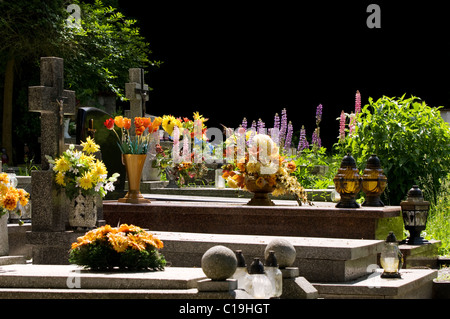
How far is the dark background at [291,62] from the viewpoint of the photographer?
24078 mm

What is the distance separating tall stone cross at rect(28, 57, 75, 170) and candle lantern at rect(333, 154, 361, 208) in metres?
3.56

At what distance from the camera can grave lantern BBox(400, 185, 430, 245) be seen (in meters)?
9.59

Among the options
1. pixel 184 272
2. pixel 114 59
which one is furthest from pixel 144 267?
pixel 114 59

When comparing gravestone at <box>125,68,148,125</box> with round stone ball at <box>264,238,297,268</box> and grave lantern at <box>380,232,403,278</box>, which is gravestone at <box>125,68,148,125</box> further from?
round stone ball at <box>264,238,297,268</box>

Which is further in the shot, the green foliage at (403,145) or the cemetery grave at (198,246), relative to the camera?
the green foliage at (403,145)

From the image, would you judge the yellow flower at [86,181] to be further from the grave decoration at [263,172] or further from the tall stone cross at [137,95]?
the tall stone cross at [137,95]

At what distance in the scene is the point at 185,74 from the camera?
29.8 metres

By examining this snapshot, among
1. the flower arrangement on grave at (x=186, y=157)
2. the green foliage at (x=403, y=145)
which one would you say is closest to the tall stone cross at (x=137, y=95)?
the flower arrangement on grave at (x=186, y=157)

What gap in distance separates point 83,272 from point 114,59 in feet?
71.0

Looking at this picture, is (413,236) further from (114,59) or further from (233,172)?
(114,59)

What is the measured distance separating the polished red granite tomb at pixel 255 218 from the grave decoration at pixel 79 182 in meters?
1.37

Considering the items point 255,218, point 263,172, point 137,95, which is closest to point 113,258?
point 255,218

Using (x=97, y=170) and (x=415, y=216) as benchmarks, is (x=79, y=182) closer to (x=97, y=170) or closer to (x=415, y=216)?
(x=97, y=170)

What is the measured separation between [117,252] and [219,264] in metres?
1.59
